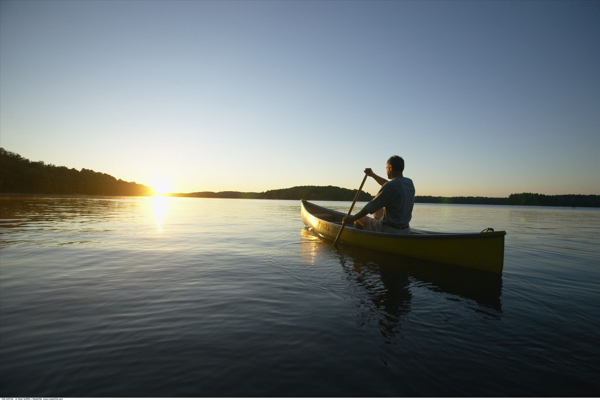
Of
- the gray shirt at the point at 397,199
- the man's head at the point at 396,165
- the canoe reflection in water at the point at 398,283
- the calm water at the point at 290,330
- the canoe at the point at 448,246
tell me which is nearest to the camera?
the calm water at the point at 290,330

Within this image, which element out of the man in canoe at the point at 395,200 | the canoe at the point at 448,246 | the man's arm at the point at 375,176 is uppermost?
the man's arm at the point at 375,176

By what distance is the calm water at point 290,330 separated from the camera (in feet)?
7.68

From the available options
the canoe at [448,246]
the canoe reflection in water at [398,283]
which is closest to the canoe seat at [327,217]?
the canoe at [448,246]

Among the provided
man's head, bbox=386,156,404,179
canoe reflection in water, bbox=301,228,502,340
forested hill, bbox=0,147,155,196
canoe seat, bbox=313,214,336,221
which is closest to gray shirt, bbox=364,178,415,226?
man's head, bbox=386,156,404,179

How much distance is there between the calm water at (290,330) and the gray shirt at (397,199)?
153 cm

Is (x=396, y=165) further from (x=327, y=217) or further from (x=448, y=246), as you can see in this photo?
(x=327, y=217)

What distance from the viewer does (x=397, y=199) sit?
725 cm

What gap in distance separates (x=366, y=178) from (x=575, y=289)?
5.91 metres

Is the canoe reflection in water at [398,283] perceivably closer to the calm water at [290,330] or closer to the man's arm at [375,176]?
the calm water at [290,330]

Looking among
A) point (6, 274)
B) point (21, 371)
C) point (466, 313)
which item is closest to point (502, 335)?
point (466, 313)

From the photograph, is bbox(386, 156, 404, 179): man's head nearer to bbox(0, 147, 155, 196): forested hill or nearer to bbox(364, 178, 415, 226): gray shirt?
bbox(364, 178, 415, 226): gray shirt

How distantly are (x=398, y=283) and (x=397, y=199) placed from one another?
243cm

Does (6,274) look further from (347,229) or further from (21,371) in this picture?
(347,229)

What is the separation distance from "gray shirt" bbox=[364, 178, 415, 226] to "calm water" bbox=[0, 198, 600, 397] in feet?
5.00
